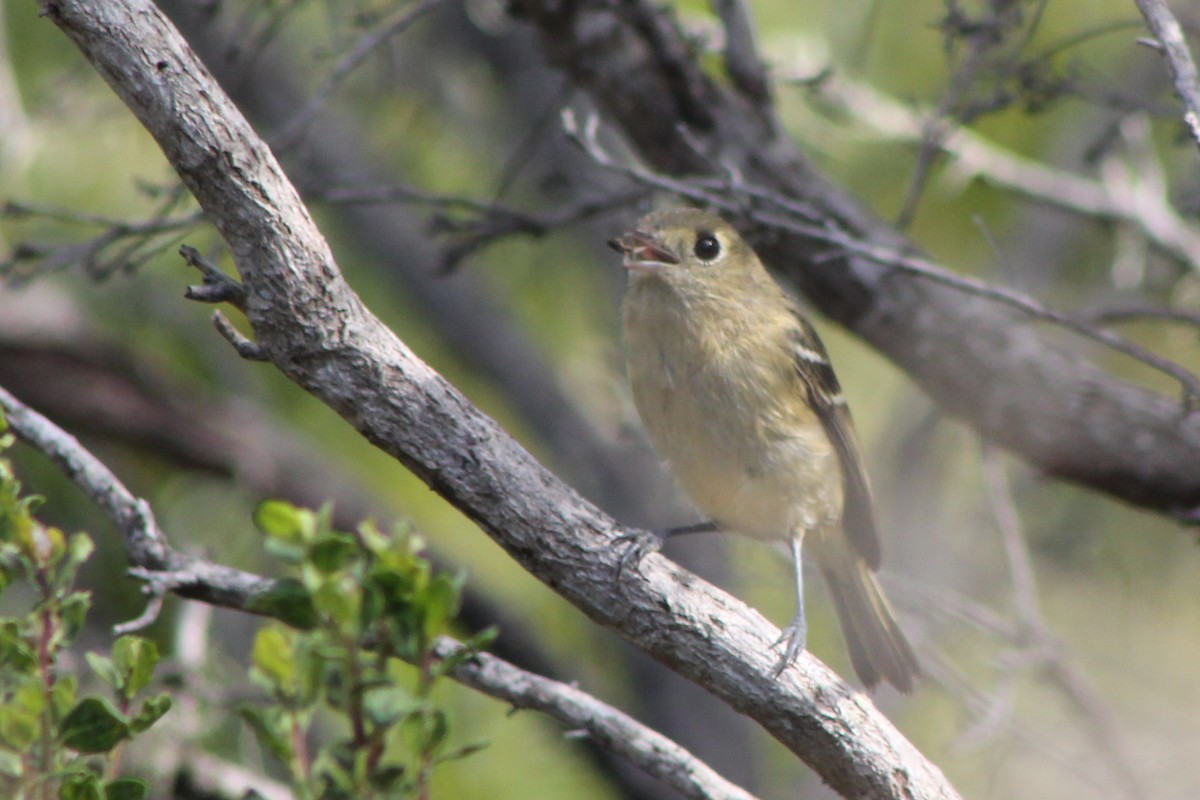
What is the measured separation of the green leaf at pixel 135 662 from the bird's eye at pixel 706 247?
Answer: 2.25 metres

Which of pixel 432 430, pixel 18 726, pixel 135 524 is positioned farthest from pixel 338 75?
pixel 18 726

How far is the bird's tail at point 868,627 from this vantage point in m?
3.83

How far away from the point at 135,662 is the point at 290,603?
0.35 m

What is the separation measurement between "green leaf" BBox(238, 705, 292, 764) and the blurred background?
2.60m

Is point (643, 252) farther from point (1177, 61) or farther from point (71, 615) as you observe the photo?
point (71, 615)

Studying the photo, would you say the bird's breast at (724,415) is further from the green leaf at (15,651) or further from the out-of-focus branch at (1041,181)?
the green leaf at (15,651)

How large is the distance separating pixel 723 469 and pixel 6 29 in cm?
397

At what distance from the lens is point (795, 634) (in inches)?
102

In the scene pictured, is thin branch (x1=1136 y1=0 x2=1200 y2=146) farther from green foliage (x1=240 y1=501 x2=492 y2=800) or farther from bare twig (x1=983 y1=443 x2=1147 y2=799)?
bare twig (x1=983 y1=443 x2=1147 y2=799)

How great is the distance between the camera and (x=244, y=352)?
6.67 feet

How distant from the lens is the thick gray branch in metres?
1.85

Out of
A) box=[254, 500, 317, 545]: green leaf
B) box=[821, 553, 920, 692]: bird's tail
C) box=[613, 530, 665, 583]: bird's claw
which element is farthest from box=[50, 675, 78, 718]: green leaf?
box=[821, 553, 920, 692]: bird's tail

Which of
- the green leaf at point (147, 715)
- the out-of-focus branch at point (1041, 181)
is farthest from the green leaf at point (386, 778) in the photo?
the out-of-focus branch at point (1041, 181)

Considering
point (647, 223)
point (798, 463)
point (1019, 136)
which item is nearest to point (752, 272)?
point (647, 223)
